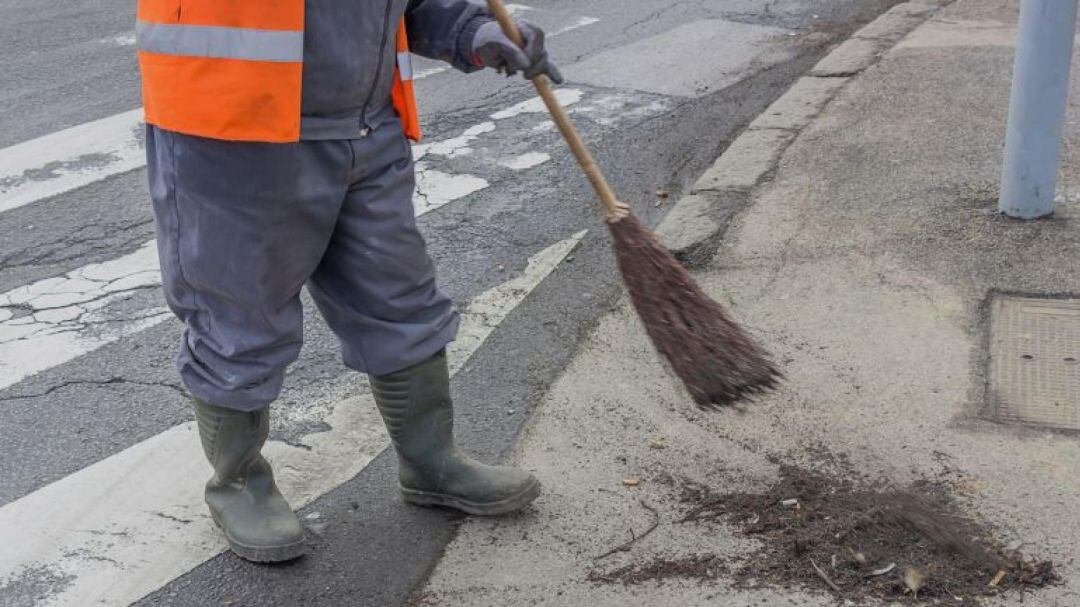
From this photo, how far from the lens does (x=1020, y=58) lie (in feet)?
14.6

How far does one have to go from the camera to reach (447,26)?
3023 millimetres

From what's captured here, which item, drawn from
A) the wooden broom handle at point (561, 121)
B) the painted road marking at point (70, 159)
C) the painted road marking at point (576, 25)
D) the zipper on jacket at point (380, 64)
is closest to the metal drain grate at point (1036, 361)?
the wooden broom handle at point (561, 121)

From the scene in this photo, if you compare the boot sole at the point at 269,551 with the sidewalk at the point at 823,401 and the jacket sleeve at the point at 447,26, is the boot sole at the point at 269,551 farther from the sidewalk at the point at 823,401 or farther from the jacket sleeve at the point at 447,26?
the jacket sleeve at the point at 447,26

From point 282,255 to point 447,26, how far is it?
69 centimetres

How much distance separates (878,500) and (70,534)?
1.94 meters

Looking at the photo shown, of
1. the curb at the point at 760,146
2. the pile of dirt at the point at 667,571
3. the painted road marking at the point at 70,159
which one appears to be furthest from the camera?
the painted road marking at the point at 70,159

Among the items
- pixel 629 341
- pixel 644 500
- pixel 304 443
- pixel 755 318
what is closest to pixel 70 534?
pixel 304 443

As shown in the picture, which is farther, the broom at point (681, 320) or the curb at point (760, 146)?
the curb at point (760, 146)

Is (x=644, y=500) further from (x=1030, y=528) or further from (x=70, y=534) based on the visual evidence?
(x=70, y=534)

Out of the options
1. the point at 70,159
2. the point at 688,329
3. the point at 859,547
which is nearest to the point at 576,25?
the point at 70,159

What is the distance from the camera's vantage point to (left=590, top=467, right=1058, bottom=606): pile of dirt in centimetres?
275

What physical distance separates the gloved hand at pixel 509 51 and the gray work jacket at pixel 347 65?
189 mm

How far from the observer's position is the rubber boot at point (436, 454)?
3096mm

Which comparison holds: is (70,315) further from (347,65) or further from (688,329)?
(688,329)
